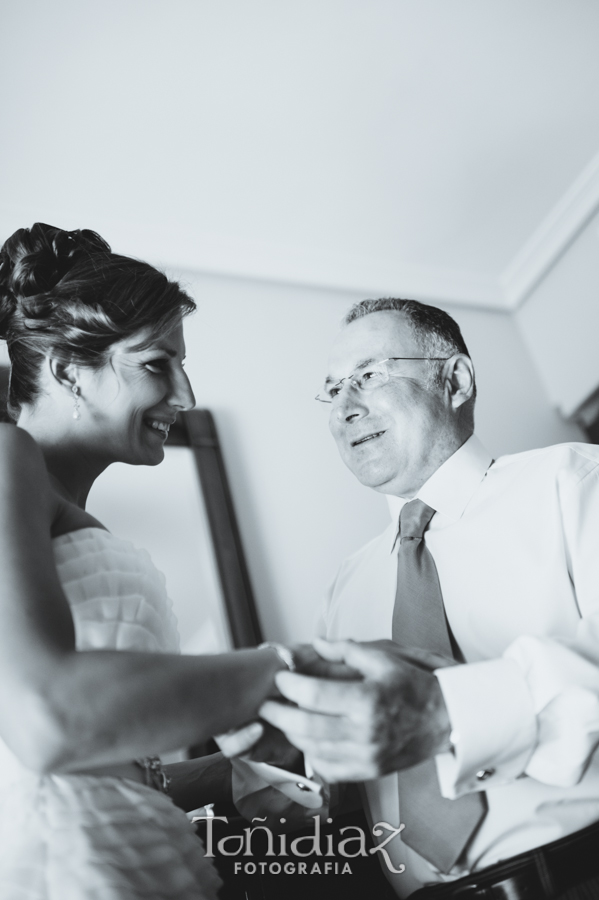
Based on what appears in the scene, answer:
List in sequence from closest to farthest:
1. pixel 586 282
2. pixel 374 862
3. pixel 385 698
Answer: pixel 385 698, pixel 374 862, pixel 586 282

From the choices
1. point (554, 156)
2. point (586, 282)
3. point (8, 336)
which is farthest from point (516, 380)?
point (8, 336)

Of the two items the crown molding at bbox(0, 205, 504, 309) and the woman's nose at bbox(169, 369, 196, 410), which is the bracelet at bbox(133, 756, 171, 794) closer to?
the woman's nose at bbox(169, 369, 196, 410)

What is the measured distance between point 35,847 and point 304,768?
60cm

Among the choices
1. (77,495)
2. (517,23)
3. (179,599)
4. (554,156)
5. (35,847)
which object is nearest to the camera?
(35,847)

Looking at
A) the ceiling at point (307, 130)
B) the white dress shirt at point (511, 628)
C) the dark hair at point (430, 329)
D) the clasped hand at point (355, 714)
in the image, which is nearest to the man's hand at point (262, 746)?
the clasped hand at point (355, 714)

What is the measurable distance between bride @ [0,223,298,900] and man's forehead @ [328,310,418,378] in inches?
29.8

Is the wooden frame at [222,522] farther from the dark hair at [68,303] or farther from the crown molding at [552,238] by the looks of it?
the crown molding at [552,238]

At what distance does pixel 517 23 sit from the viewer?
8.03 ft

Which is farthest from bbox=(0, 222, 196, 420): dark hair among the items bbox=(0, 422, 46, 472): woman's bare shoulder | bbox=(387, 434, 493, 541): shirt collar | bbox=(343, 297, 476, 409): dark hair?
bbox=(343, 297, 476, 409): dark hair

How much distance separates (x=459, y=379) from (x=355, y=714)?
48.9 inches

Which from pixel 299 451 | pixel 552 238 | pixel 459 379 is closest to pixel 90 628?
pixel 459 379

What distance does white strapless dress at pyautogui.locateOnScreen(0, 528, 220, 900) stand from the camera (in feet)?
2.84

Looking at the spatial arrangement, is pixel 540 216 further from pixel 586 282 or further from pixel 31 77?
pixel 31 77

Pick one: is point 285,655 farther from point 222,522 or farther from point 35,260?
point 222,522
